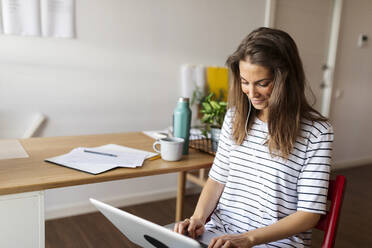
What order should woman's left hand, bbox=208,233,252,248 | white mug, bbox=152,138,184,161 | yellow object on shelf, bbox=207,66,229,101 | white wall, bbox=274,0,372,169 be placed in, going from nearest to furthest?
woman's left hand, bbox=208,233,252,248 → white mug, bbox=152,138,184,161 → yellow object on shelf, bbox=207,66,229,101 → white wall, bbox=274,0,372,169

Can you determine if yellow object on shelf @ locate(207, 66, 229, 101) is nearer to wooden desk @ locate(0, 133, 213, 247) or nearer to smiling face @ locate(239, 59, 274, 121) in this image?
wooden desk @ locate(0, 133, 213, 247)

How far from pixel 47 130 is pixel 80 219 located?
68cm

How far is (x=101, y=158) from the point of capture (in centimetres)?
141

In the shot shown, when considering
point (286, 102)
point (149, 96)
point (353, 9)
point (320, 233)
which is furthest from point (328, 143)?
point (353, 9)

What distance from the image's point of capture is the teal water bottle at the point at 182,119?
1528mm

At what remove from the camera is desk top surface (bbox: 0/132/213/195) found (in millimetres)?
1128

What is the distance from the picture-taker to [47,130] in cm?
238

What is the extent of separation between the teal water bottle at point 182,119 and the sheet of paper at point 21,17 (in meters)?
1.24

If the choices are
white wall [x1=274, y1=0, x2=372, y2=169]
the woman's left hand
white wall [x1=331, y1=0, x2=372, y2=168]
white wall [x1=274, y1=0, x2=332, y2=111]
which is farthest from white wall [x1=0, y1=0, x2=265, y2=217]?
the woman's left hand

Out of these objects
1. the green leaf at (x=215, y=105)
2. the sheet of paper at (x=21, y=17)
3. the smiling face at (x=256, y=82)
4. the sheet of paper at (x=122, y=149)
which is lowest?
the sheet of paper at (x=122, y=149)

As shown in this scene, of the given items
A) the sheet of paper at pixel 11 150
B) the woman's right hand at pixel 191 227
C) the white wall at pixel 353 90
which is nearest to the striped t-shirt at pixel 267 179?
the woman's right hand at pixel 191 227

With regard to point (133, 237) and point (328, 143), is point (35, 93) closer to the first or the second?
point (133, 237)

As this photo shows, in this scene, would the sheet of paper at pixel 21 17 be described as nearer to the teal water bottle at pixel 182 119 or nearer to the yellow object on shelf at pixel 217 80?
the teal water bottle at pixel 182 119

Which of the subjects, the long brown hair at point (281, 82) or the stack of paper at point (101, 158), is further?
the stack of paper at point (101, 158)
